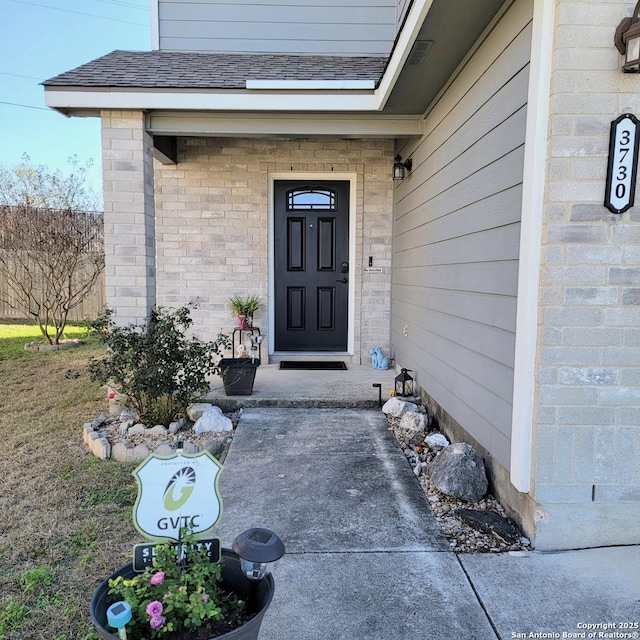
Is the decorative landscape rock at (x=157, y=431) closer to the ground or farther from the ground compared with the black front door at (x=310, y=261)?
closer to the ground

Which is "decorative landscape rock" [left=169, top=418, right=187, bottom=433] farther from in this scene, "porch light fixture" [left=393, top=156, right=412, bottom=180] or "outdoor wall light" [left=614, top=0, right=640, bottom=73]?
"outdoor wall light" [left=614, top=0, right=640, bottom=73]

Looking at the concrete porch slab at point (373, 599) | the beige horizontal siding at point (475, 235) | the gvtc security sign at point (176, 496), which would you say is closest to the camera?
the gvtc security sign at point (176, 496)

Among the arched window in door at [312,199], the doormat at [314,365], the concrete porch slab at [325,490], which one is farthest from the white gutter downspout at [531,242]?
the arched window in door at [312,199]

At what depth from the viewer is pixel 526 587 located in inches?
71.6

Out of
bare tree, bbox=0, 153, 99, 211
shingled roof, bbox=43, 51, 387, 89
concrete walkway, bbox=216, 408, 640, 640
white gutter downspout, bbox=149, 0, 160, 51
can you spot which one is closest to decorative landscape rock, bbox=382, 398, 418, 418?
concrete walkway, bbox=216, 408, 640, 640

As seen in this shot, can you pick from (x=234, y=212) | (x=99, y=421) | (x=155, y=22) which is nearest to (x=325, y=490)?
(x=99, y=421)

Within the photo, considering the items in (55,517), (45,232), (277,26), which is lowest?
(55,517)

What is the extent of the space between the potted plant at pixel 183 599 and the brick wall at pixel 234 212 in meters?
4.11

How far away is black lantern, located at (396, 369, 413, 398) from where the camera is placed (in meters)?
4.23

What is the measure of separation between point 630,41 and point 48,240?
750cm

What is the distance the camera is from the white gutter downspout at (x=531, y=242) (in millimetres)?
1981

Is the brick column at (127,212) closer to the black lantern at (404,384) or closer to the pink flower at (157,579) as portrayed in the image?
the black lantern at (404,384)

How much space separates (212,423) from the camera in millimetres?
3578

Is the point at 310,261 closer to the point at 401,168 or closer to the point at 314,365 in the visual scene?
the point at 314,365
